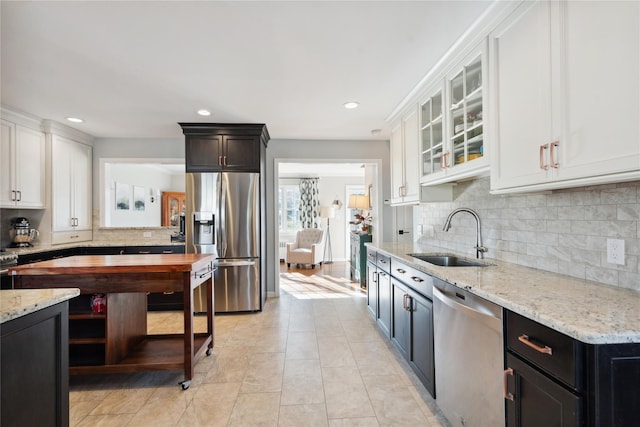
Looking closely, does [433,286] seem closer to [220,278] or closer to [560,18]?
[560,18]

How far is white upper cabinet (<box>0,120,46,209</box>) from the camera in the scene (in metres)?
3.24

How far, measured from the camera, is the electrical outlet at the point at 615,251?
137 centimetres

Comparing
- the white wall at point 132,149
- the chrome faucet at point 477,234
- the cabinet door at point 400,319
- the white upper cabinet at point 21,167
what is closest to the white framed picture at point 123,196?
the white wall at point 132,149

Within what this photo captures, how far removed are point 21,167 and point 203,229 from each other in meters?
2.06

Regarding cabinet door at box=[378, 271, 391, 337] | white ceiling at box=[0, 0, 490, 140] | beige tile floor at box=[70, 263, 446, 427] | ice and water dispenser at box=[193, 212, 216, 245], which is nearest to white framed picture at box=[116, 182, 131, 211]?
white ceiling at box=[0, 0, 490, 140]

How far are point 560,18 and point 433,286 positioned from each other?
1426 millimetres

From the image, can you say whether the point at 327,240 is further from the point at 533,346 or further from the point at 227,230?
the point at 533,346

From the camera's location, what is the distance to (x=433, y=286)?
186 centimetres

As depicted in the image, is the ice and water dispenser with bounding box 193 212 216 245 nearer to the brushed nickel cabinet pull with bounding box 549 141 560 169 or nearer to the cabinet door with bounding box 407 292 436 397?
the cabinet door with bounding box 407 292 436 397

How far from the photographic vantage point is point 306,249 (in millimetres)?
7418

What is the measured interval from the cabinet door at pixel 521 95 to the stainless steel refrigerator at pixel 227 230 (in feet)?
9.15

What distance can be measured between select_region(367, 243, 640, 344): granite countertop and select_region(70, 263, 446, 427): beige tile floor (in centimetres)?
93

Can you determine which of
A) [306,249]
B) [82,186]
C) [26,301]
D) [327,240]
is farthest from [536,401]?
[327,240]

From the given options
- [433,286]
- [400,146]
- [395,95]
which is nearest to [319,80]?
[395,95]
